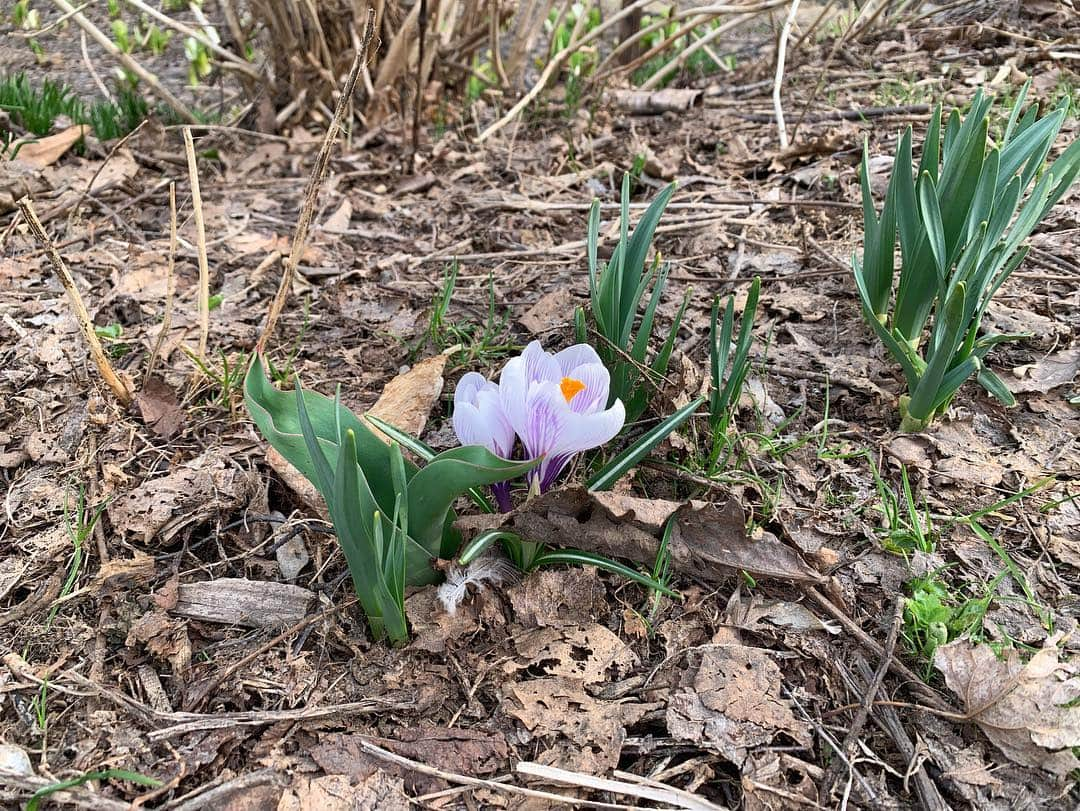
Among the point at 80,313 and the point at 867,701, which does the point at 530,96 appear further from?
the point at 867,701

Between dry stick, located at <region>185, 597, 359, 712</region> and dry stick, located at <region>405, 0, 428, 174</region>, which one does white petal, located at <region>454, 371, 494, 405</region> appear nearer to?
dry stick, located at <region>185, 597, 359, 712</region>

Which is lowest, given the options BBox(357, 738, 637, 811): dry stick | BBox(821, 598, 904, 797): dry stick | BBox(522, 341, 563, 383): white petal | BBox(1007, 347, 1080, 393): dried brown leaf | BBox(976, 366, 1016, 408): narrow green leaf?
BBox(821, 598, 904, 797): dry stick

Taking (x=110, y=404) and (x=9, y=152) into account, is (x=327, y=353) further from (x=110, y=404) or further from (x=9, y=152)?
(x=9, y=152)

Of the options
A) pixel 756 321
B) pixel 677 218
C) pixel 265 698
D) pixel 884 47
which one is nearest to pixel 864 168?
pixel 756 321

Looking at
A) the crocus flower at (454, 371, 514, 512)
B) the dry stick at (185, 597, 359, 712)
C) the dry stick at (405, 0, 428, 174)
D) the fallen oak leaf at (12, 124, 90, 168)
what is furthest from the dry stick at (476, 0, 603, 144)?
the dry stick at (185, 597, 359, 712)

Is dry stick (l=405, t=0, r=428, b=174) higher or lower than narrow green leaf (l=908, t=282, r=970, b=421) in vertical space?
higher

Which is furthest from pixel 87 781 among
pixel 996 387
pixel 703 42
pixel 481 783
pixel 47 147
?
pixel 703 42

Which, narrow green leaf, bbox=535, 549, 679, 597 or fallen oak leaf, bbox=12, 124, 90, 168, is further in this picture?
fallen oak leaf, bbox=12, 124, 90, 168
